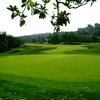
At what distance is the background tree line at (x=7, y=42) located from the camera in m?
77.6

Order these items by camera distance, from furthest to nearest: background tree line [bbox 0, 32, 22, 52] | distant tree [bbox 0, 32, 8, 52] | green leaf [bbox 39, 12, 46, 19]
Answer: background tree line [bbox 0, 32, 22, 52]
distant tree [bbox 0, 32, 8, 52]
green leaf [bbox 39, 12, 46, 19]

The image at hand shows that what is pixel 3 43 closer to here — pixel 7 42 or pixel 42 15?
pixel 7 42

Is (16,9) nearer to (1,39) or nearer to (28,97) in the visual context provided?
(28,97)

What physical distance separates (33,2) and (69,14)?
607mm

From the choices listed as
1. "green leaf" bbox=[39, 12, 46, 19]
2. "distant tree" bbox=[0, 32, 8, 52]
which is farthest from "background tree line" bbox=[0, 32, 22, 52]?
"green leaf" bbox=[39, 12, 46, 19]

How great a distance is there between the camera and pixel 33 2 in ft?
13.5

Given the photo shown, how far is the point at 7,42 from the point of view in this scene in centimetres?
8106

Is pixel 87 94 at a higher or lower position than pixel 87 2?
lower

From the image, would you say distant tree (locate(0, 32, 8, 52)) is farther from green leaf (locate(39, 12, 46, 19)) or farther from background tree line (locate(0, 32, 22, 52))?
green leaf (locate(39, 12, 46, 19))

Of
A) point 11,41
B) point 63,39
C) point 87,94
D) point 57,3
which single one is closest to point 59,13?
point 57,3

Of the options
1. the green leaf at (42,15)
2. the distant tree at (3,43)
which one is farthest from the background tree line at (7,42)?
the green leaf at (42,15)

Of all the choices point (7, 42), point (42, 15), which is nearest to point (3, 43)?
point (7, 42)

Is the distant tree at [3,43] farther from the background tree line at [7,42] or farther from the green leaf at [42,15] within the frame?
the green leaf at [42,15]

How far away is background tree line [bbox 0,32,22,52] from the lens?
77.6 metres
